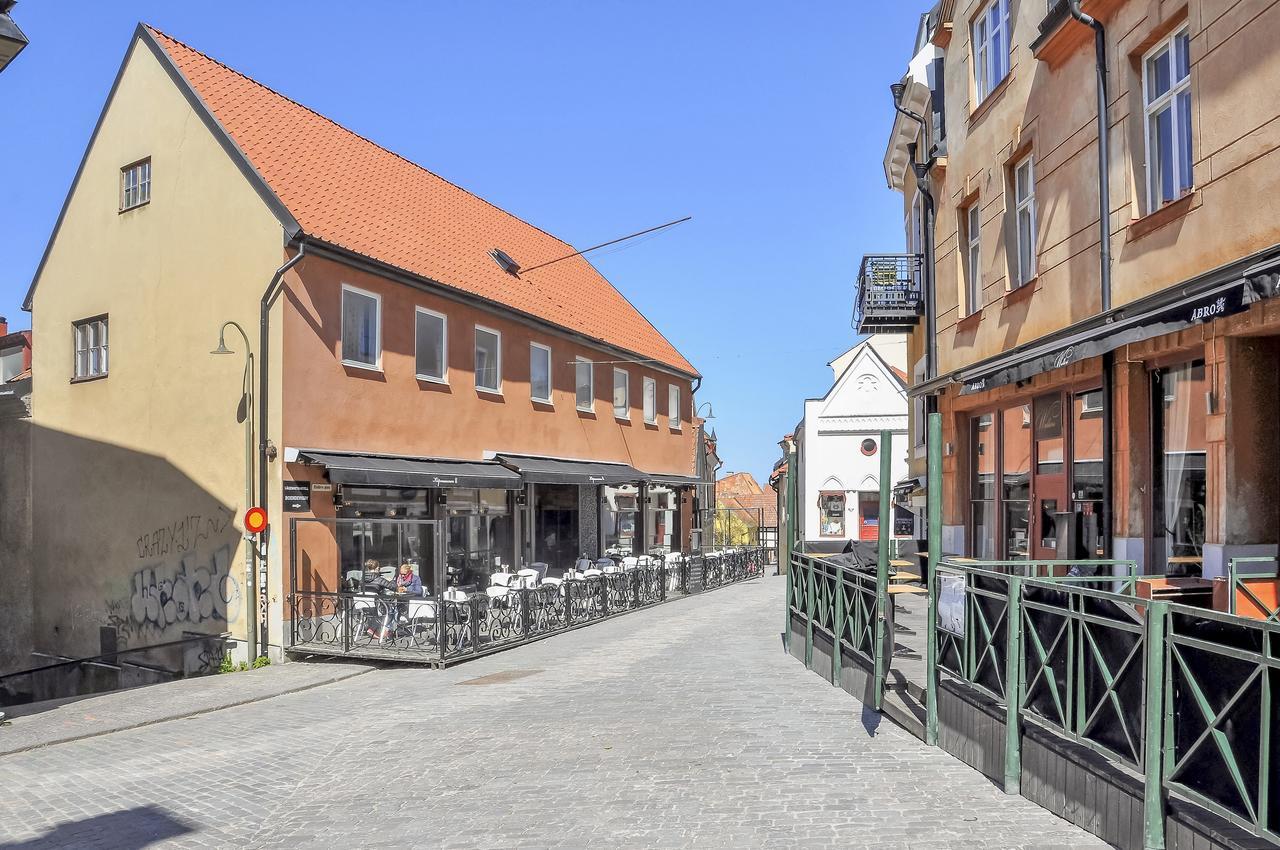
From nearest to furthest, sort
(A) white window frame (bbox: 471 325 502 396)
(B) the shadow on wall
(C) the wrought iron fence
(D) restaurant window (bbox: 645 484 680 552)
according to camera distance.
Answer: (C) the wrought iron fence
(B) the shadow on wall
(A) white window frame (bbox: 471 325 502 396)
(D) restaurant window (bbox: 645 484 680 552)

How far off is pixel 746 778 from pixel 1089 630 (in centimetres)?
273

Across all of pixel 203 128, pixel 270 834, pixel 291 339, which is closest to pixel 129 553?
pixel 291 339

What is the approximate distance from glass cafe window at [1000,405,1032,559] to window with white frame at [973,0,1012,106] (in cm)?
479

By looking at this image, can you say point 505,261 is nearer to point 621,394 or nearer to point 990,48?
point 621,394

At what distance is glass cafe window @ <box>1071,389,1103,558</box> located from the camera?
1198 cm

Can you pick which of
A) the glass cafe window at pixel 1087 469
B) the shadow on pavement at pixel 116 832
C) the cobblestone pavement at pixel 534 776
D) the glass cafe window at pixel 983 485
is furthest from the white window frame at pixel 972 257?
the shadow on pavement at pixel 116 832

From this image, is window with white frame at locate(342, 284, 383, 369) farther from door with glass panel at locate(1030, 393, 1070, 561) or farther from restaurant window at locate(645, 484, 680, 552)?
restaurant window at locate(645, 484, 680, 552)

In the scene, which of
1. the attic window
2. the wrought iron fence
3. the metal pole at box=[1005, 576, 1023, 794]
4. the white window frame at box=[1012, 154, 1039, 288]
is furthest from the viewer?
the attic window

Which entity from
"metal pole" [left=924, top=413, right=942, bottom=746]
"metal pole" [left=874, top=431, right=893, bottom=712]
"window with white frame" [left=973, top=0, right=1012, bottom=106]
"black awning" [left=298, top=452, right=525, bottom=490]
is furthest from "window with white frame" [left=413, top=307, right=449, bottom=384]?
"metal pole" [left=924, top=413, right=942, bottom=746]

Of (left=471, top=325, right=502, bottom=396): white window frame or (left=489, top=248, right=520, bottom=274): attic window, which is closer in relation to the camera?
(left=471, top=325, right=502, bottom=396): white window frame

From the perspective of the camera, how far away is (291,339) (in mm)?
15820

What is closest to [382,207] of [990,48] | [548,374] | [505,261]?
[505,261]

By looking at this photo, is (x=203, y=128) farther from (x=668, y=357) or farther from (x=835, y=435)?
(x=835, y=435)

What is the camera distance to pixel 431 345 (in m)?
19.2
